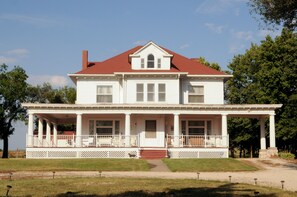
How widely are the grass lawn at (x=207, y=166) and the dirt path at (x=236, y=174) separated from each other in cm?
114

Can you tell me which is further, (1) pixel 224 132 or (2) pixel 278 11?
(1) pixel 224 132

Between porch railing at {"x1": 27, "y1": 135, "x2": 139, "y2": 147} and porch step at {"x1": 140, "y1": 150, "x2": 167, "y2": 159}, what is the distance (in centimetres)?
132

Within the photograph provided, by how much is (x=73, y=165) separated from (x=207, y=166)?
840 cm

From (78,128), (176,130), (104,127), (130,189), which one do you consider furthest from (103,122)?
(130,189)

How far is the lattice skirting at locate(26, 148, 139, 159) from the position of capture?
114 ft

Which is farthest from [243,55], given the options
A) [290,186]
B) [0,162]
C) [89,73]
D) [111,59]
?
[290,186]

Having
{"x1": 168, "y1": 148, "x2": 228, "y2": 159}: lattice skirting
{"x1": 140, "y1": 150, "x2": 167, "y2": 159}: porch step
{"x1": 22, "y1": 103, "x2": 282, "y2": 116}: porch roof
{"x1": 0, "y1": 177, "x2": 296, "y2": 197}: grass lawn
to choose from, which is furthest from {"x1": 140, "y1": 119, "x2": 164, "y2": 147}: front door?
{"x1": 0, "y1": 177, "x2": 296, "y2": 197}: grass lawn

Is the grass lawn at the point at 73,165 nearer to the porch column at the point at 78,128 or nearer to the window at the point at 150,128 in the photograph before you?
the porch column at the point at 78,128

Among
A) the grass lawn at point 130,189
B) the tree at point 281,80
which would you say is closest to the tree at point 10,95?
the tree at point 281,80

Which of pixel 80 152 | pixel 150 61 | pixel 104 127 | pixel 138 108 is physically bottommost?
pixel 80 152

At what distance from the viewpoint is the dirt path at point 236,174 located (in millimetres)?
21219

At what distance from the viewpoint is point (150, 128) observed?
38281mm

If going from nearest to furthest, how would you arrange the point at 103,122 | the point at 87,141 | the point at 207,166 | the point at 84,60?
the point at 207,166 → the point at 87,141 → the point at 103,122 → the point at 84,60

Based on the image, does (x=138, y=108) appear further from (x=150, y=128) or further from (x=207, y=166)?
(x=207, y=166)
